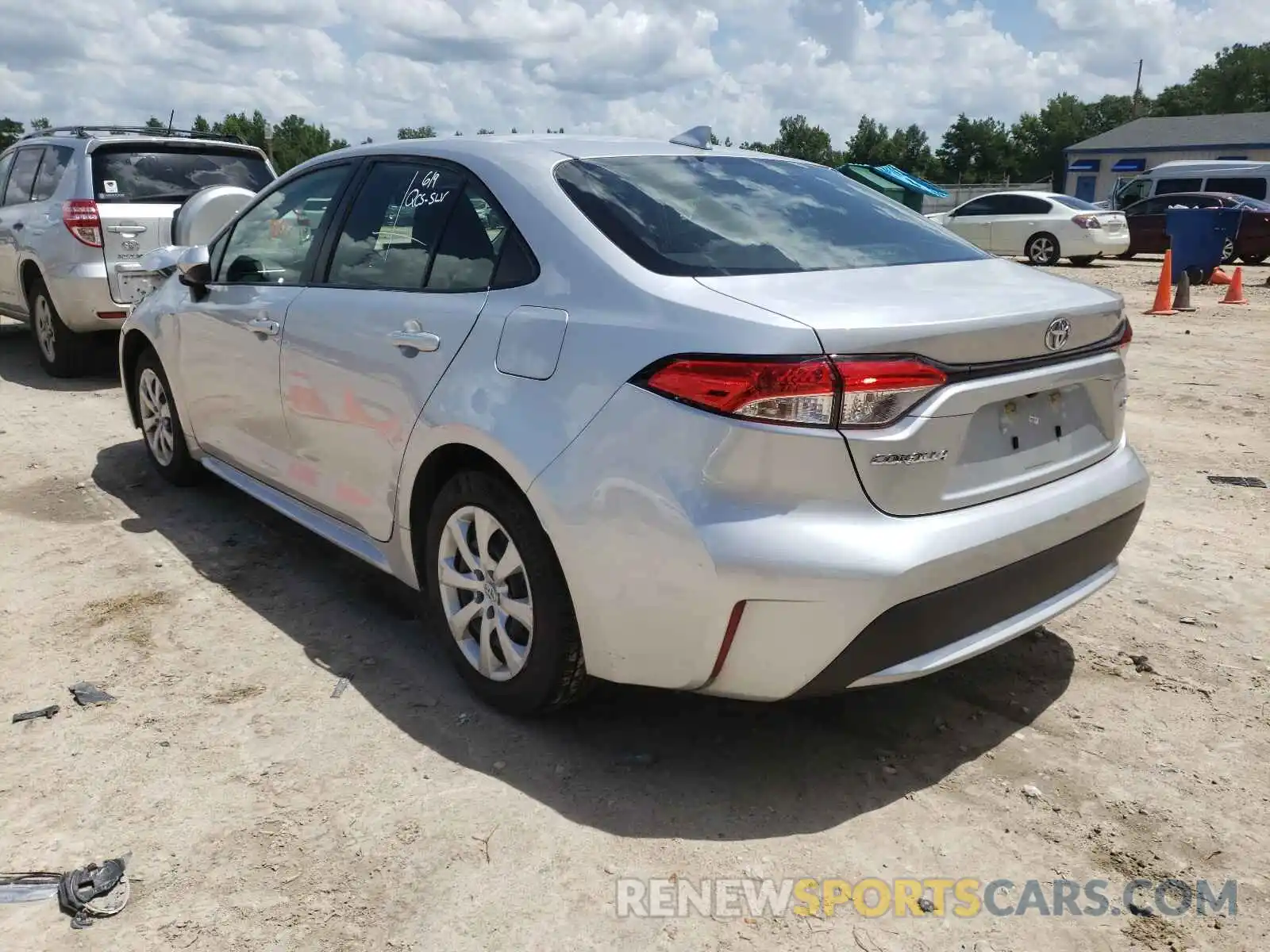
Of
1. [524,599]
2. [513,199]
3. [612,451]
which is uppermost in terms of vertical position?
[513,199]

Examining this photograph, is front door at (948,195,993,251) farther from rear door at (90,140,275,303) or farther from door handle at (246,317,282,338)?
door handle at (246,317,282,338)

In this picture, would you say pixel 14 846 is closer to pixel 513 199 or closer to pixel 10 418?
pixel 513 199

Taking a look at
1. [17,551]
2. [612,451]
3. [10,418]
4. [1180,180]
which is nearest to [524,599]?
[612,451]

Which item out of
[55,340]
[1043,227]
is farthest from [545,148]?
[1043,227]

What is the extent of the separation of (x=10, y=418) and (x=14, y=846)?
5.52 m

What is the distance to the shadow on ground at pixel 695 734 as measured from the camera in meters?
2.82

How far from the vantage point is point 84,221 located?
7.83m

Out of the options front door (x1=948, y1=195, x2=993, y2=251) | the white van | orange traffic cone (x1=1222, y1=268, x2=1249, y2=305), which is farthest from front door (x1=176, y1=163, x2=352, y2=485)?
the white van

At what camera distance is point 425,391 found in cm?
321

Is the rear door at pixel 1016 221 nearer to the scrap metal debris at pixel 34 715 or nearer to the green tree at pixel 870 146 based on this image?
the scrap metal debris at pixel 34 715

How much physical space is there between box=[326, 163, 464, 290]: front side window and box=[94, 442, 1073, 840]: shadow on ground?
4.26 feet

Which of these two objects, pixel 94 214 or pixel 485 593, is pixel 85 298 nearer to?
pixel 94 214

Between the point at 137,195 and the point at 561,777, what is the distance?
6.91 meters

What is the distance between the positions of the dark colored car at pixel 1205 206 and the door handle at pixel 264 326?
822 inches
